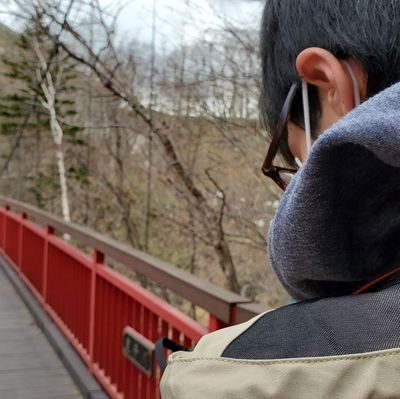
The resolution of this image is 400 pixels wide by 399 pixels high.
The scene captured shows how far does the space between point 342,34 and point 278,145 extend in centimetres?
20

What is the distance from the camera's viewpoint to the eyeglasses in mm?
753

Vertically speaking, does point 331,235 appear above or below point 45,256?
above

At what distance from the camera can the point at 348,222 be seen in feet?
2.10

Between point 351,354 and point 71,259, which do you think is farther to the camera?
point 71,259

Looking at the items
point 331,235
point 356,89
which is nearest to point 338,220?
point 331,235

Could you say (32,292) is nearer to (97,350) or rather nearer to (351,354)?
(97,350)

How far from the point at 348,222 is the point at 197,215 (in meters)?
6.91

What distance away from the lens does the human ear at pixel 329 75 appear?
662 millimetres

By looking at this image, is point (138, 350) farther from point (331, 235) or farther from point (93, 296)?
point (331, 235)

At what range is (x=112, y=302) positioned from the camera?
327 cm

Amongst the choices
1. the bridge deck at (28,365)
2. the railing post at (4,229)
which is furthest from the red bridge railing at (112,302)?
the railing post at (4,229)

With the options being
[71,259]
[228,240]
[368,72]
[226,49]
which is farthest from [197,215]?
[368,72]

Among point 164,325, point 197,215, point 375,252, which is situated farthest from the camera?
point 197,215

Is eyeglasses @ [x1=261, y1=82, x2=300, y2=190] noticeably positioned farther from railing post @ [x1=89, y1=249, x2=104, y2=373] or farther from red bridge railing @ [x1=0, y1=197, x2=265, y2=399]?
railing post @ [x1=89, y1=249, x2=104, y2=373]
